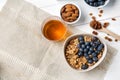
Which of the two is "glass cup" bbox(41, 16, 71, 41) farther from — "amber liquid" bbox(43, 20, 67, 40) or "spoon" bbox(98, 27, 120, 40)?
"spoon" bbox(98, 27, 120, 40)

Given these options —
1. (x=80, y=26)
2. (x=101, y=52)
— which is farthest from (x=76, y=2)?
(x=101, y=52)

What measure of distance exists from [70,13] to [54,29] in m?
0.08

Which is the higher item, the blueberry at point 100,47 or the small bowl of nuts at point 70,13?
the small bowl of nuts at point 70,13

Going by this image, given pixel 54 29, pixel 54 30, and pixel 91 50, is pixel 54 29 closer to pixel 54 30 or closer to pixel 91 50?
pixel 54 30

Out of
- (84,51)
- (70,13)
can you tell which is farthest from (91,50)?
(70,13)

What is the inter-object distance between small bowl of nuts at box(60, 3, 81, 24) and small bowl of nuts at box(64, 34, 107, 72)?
2.1 inches

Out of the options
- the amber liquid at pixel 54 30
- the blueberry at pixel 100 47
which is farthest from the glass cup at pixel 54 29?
the blueberry at pixel 100 47

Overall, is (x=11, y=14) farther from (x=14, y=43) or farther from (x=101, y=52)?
(x=101, y=52)

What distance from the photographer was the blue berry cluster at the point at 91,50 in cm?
114

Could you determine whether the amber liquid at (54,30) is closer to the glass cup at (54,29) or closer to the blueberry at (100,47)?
the glass cup at (54,29)

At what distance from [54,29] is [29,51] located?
0.36 ft

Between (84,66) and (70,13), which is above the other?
(70,13)

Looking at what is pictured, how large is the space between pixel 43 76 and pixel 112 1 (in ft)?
1.09

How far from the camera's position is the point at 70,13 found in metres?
1.16
